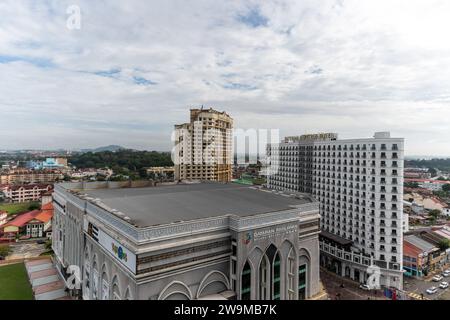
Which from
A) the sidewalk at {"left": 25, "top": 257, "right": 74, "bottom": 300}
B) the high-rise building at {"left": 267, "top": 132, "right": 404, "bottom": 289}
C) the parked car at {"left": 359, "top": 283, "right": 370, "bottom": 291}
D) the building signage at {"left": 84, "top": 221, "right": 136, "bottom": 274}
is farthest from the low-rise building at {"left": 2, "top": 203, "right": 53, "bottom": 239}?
the parked car at {"left": 359, "top": 283, "right": 370, "bottom": 291}

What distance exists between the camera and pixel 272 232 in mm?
18578

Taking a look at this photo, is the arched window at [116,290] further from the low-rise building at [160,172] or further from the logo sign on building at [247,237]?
the low-rise building at [160,172]

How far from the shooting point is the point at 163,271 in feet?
48.9

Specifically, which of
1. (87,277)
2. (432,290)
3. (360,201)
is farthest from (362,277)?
(87,277)

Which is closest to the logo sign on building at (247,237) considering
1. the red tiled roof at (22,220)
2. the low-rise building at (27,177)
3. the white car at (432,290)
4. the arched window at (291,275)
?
the arched window at (291,275)

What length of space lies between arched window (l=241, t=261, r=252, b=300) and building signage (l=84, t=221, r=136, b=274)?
6769 mm

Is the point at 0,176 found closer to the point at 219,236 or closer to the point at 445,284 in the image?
the point at 219,236

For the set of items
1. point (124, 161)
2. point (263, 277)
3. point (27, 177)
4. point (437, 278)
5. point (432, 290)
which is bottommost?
point (437, 278)

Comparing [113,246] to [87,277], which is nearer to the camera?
[113,246]

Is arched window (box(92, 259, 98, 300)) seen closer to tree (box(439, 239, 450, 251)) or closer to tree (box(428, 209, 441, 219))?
tree (box(439, 239, 450, 251))

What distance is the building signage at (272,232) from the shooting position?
17.8 metres

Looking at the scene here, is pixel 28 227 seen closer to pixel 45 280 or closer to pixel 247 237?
pixel 45 280

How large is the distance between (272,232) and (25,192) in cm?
8117

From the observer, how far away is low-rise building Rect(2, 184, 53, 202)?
2933 inches
